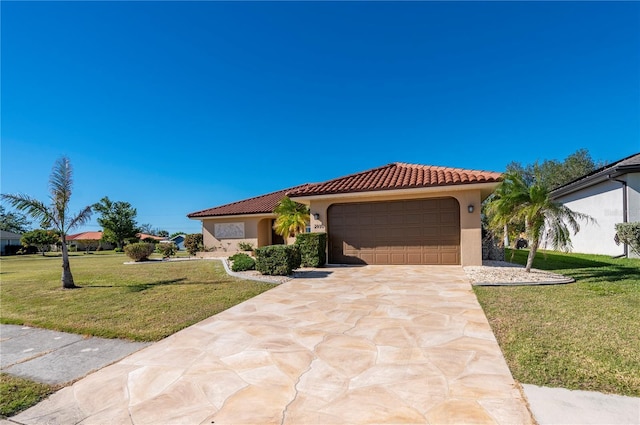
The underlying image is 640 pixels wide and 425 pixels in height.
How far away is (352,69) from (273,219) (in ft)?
39.2

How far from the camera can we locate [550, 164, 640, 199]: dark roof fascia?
12.4 metres

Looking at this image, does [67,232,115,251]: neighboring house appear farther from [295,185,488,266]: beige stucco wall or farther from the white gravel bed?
the white gravel bed

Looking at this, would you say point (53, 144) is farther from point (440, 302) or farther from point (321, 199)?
point (440, 302)

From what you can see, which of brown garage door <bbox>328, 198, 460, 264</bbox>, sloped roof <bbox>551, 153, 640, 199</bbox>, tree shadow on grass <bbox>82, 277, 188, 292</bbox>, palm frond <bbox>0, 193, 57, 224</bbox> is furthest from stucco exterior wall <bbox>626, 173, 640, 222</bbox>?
palm frond <bbox>0, 193, 57, 224</bbox>

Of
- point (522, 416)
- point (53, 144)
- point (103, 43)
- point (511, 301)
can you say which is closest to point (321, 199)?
point (511, 301)

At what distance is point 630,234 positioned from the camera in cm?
1170

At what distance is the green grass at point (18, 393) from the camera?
2.71 metres

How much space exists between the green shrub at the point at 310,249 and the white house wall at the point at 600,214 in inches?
528

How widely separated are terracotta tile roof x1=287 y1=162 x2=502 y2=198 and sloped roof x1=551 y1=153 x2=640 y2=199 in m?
6.80

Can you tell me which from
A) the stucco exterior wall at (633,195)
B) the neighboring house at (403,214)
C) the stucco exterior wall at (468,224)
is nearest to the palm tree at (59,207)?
the neighboring house at (403,214)

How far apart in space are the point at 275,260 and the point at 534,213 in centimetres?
832

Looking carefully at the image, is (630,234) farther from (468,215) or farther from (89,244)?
(89,244)

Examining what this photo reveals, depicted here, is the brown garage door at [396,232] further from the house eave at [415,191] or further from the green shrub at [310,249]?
the green shrub at [310,249]

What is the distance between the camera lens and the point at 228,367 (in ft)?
11.2
